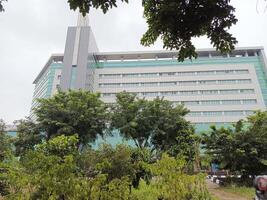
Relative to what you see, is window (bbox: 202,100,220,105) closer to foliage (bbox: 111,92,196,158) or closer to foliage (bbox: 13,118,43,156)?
foliage (bbox: 111,92,196,158)

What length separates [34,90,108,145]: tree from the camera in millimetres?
22448

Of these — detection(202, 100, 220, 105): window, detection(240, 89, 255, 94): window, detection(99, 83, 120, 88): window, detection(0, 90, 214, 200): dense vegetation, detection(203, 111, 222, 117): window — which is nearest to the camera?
detection(0, 90, 214, 200): dense vegetation

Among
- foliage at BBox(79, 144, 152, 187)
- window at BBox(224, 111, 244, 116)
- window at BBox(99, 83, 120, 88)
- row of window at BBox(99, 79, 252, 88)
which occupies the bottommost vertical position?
foliage at BBox(79, 144, 152, 187)

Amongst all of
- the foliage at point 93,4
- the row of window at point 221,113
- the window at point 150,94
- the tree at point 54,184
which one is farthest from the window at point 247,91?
the foliage at point 93,4

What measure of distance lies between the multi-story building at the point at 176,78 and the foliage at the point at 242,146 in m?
37.5

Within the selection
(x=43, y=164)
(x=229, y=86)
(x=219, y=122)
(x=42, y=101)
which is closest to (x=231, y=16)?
(x=43, y=164)

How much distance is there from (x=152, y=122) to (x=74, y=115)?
5.97 m

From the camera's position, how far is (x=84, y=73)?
5834 cm

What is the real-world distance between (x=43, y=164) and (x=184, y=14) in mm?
5692

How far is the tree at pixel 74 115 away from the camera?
22448mm

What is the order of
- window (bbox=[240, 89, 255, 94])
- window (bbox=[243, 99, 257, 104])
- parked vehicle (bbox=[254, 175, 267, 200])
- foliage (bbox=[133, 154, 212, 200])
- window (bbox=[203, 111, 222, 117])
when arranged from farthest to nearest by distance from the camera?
window (bbox=[240, 89, 255, 94])
window (bbox=[243, 99, 257, 104])
window (bbox=[203, 111, 222, 117])
foliage (bbox=[133, 154, 212, 200])
parked vehicle (bbox=[254, 175, 267, 200])

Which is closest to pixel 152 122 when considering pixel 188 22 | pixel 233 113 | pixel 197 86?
pixel 188 22

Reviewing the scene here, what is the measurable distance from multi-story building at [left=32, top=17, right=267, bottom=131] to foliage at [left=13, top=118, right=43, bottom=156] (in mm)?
33363

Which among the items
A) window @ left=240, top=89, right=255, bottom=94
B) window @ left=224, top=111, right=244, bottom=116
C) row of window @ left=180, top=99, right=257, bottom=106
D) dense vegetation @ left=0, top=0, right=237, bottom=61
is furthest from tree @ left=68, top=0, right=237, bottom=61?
window @ left=240, top=89, right=255, bottom=94
